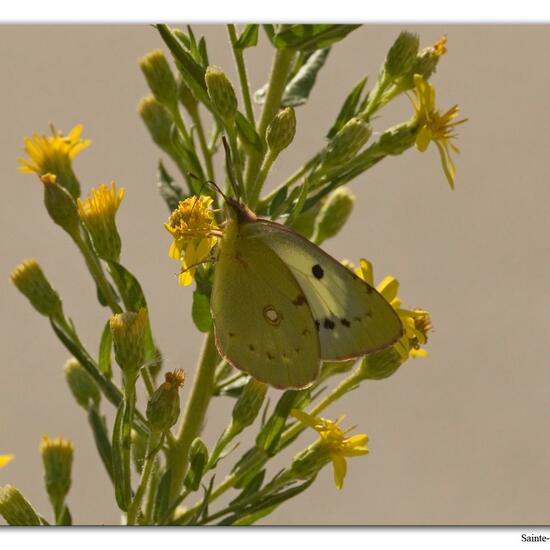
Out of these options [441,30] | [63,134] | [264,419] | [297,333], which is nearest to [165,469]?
[264,419]

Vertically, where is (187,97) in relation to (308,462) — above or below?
above

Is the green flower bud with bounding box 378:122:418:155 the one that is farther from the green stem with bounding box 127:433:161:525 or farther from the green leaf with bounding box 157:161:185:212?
the green stem with bounding box 127:433:161:525

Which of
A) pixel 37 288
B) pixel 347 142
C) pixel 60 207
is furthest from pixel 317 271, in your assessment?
pixel 37 288

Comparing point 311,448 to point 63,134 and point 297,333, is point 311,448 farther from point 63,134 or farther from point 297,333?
point 63,134

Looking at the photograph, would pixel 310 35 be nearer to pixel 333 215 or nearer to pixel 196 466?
pixel 333 215

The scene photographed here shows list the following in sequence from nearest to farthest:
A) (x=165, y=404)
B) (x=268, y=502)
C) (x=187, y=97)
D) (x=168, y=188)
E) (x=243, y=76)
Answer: (x=165, y=404), (x=268, y=502), (x=243, y=76), (x=168, y=188), (x=187, y=97)

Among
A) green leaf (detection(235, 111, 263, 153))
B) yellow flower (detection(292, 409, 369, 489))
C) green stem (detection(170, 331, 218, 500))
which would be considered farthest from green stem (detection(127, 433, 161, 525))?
green leaf (detection(235, 111, 263, 153))

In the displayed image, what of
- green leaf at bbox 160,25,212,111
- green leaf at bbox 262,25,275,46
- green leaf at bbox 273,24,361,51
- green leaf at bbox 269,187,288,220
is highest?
green leaf at bbox 262,25,275,46

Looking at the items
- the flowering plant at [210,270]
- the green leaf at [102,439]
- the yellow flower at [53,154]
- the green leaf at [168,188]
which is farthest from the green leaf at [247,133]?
the green leaf at [102,439]
